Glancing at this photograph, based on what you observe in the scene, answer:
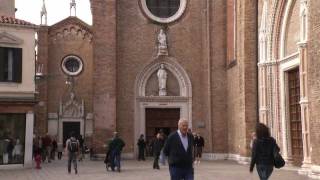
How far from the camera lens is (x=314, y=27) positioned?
1662 centimetres

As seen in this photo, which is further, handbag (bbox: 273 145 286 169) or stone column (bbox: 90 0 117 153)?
stone column (bbox: 90 0 117 153)

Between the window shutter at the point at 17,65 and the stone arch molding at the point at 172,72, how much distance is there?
7307 millimetres

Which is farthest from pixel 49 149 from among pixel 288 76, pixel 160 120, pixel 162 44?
pixel 288 76

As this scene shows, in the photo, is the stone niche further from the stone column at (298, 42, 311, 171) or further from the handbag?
the handbag

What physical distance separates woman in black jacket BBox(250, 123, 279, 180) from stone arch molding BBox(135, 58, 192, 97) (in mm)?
19194

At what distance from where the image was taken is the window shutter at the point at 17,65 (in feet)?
77.5

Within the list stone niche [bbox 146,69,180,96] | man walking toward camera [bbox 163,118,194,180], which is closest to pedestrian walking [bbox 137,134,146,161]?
stone niche [bbox 146,69,180,96]

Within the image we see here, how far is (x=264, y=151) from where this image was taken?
10172 mm

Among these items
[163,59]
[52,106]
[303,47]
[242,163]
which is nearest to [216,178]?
[303,47]

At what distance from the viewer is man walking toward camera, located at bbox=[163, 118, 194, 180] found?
378 inches

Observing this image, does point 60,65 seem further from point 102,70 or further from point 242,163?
point 242,163

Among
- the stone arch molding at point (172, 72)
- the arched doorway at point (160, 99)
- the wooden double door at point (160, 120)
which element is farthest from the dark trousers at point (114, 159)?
the wooden double door at point (160, 120)

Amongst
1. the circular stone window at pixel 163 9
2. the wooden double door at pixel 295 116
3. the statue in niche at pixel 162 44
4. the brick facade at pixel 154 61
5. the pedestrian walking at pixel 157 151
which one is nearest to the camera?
the wooden double door at pixel 295 116

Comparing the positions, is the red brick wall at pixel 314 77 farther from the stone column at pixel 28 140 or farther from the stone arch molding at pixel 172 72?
the stone arch molding at pixel 172 72
